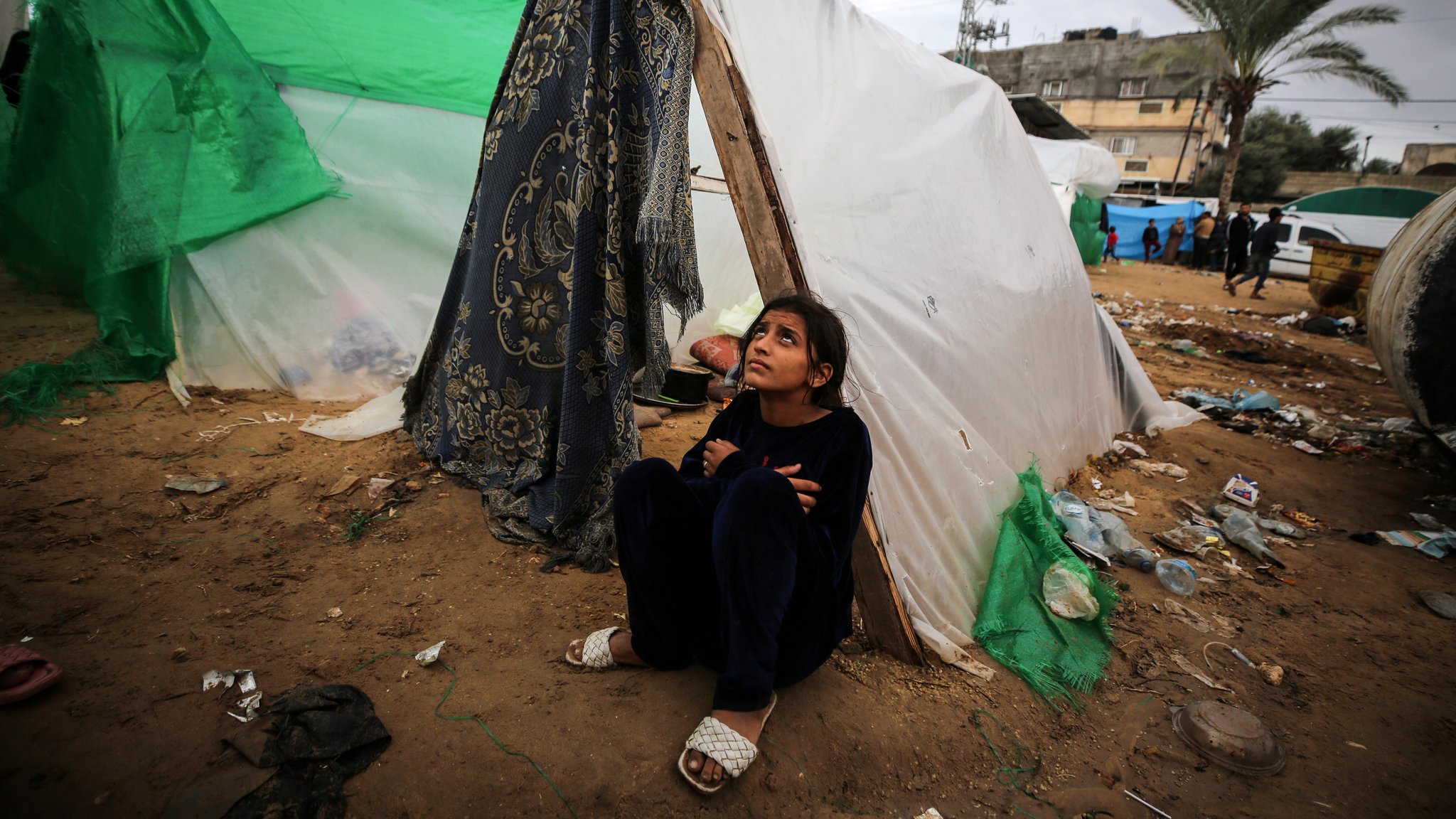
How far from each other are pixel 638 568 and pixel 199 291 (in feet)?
11.0

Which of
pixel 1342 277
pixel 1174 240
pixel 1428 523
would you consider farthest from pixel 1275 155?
pixel 1428 523

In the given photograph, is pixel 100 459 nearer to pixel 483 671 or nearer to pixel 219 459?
pixel 219 459

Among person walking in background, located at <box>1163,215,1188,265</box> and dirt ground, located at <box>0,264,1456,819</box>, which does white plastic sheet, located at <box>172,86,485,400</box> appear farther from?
person walking in background, located at <box>1163,215,1188,265</box>

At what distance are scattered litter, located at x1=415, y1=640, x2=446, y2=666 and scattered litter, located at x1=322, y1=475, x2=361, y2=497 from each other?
1.11 metres

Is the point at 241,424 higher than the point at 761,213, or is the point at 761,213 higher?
the point at 761,213

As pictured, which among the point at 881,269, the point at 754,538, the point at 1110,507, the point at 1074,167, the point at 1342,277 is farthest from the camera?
the point at 1074,167

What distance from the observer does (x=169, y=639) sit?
5.70 feet

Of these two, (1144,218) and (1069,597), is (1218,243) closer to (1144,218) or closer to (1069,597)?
(1144,218)

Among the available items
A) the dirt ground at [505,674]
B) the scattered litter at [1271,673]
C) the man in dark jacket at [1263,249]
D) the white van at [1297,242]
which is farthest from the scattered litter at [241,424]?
the white van at [1297,242]

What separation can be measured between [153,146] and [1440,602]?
630 cm

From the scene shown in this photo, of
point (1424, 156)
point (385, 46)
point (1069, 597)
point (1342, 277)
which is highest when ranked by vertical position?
point (1424, 156)

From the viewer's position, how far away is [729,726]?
1.47m

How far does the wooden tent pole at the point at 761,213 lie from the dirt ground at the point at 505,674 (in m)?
0.19

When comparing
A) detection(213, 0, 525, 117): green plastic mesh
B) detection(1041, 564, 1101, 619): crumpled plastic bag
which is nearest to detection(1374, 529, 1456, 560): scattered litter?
detection(1041, 564, 1101, 619): crumpled plastic bag
